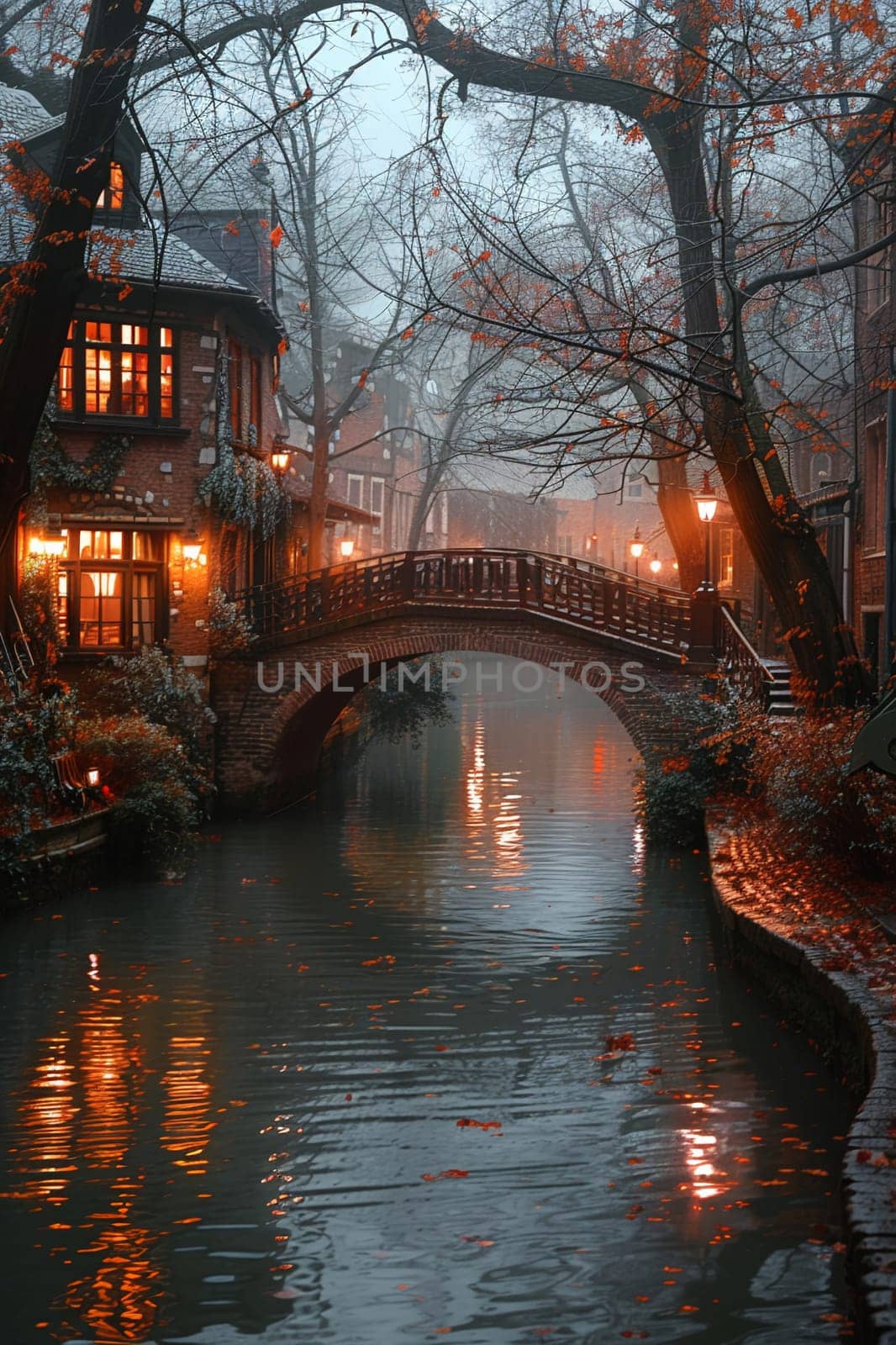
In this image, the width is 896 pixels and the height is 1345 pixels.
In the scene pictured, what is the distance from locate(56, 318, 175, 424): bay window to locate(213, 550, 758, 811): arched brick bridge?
3.65 meters

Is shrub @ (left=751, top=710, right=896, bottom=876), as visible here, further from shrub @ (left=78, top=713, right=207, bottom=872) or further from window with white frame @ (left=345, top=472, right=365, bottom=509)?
window with white frame @ (left=345, top=472, right=365, bottom=509)

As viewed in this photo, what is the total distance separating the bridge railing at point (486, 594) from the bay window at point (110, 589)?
6.53ft

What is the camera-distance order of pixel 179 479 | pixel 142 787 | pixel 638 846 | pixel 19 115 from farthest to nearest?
pixel 19 115
pixel 179 479
pixel 638 846
pixel 142 787

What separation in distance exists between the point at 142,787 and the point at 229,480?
5782mm

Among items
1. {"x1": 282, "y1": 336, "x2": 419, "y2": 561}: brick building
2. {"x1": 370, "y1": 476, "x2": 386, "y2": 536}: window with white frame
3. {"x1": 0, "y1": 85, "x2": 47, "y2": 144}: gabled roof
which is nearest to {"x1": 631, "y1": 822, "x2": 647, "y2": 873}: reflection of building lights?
{"x1": 0, "y1": 85, "x2": 47, "y2": 144}: gabled roof

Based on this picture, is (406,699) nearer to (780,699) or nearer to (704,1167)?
(780,699)

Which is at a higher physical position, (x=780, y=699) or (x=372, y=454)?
(x=372, y=454)

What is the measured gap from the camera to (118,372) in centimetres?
2120

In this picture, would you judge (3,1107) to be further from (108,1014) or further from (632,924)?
(632,924)

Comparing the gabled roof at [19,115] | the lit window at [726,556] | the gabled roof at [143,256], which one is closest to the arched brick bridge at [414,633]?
the gabled roof at [143,256]

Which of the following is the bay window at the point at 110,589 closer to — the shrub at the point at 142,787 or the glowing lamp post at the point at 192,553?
the glowing lamp post at the point at 192,553

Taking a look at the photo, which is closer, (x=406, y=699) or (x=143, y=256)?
(x=143, y=256)

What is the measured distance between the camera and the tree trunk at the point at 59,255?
12.5 m

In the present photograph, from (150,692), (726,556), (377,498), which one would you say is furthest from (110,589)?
(377,498)
